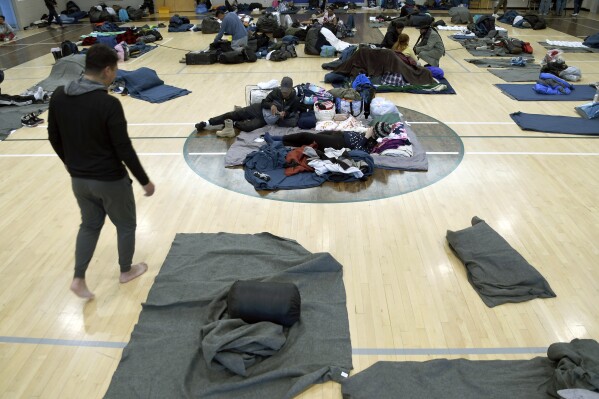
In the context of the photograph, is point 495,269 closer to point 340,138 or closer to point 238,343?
point 238,343

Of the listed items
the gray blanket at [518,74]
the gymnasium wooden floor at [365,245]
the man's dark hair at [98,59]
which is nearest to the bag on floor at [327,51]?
the gray blanket at [518,74]

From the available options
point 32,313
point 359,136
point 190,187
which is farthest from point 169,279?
point 359,136

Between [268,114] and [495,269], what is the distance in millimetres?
4276

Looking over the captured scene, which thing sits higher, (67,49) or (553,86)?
(67,49)

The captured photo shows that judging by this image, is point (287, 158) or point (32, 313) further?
point (287, 158)

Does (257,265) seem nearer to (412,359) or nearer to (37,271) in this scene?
(412,359)

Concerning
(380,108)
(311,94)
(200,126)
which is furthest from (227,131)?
(380,108)

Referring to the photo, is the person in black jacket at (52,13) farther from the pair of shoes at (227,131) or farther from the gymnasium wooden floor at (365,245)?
the pair of shoes at (227,131)

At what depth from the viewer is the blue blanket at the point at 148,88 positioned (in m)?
8.80

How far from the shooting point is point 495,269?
413 centimetres

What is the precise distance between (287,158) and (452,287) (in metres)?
2.79

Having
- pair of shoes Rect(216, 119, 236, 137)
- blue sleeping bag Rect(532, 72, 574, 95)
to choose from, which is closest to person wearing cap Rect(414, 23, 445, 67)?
blue sleeping bag Rect(532, 72, 574, 95)

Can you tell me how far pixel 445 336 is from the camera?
3.54m

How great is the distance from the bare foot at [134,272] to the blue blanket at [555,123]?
5.98m
